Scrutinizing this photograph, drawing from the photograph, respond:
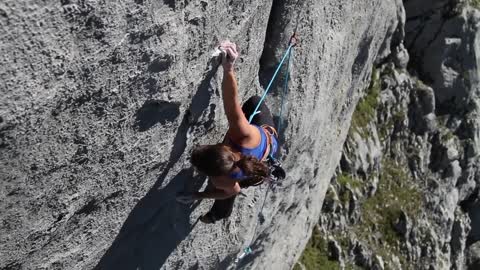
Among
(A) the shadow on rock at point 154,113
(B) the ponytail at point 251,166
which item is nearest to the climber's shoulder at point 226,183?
(B) the ponytail at point 251,166

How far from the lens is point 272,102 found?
12.6 meters

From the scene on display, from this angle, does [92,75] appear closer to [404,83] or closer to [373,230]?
[373,230]

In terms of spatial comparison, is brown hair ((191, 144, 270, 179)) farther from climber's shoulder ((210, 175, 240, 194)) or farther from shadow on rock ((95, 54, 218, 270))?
shadow on rock ((95, 54, 218, 270))

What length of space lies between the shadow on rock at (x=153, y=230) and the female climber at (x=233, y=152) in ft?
1.11

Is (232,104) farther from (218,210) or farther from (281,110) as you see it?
(281,110)

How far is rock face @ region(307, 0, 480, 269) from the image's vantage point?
80.0 ft

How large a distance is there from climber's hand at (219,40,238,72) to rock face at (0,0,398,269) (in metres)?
0.16

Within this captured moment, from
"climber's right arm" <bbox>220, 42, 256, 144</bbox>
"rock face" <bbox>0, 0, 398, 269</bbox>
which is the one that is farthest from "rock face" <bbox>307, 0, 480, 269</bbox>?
"climber's right arm" <bbox>220, 42, 256, 144</bbox>

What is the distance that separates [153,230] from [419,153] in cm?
1891

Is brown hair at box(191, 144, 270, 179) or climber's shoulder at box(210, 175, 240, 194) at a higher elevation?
brown hair at box(191, 144, 270, 179)

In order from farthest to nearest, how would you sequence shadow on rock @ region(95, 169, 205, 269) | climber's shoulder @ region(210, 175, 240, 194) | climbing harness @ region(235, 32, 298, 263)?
climbing harness @ region(235, 32, 298, 263) → shadow on rock @ region(95, 169, 205, 269) → climber's shoulder @ region(210, 175, 240, 194)

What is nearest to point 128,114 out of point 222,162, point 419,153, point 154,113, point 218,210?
point 154,113

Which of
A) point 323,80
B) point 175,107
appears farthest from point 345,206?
point 175,107

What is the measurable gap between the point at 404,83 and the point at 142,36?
20529mm
